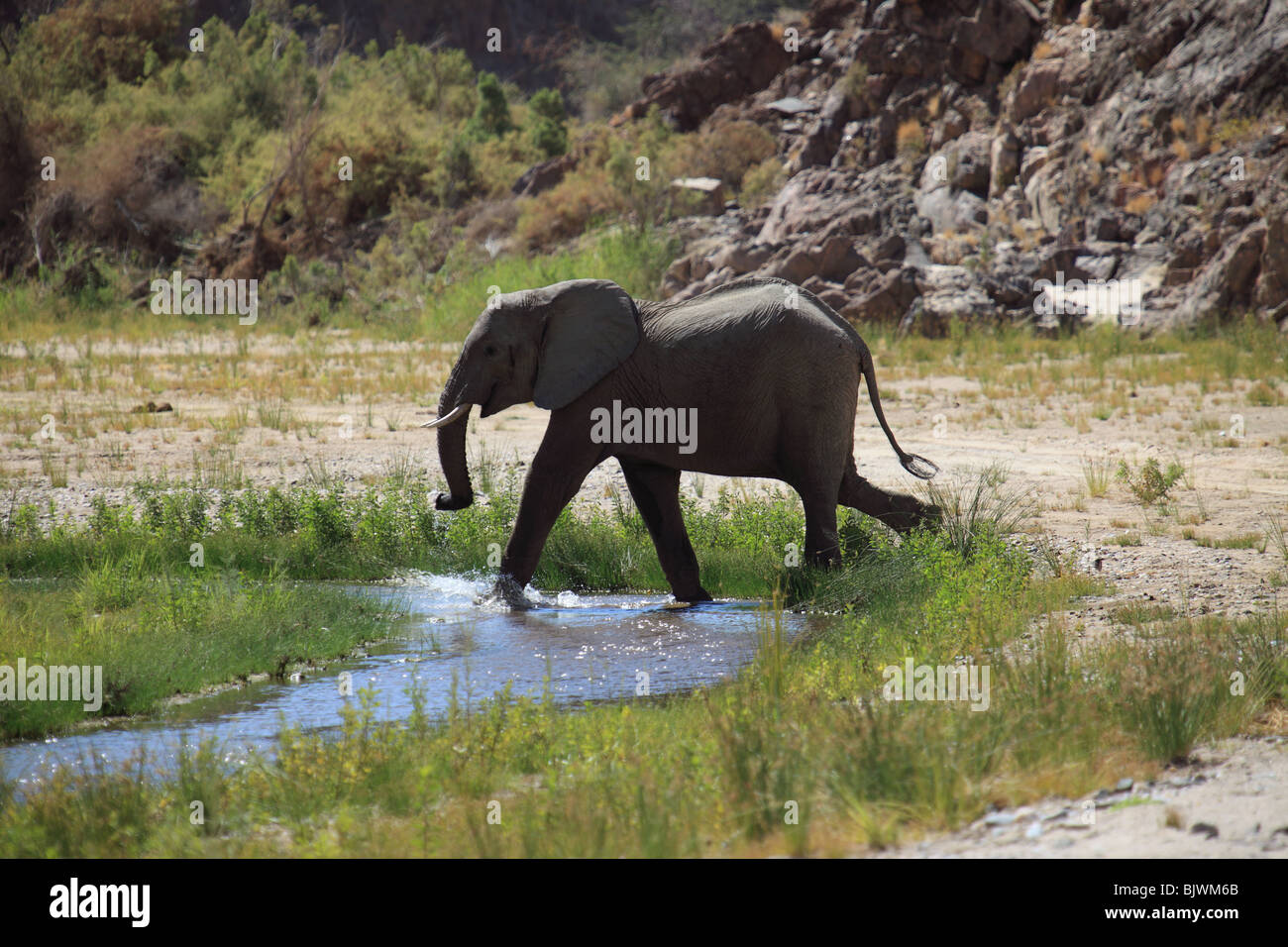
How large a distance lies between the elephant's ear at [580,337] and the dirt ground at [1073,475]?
326 centimetres

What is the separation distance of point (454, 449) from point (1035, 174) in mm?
23212

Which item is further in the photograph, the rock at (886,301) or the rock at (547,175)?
the rock at (547,175)

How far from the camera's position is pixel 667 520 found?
29.8 ft

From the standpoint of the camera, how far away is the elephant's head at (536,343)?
28.1 ft

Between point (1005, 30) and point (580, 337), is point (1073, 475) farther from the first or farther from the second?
point (1005, 30)

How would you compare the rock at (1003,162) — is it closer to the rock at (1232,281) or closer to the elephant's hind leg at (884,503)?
the rock at (1232,281)

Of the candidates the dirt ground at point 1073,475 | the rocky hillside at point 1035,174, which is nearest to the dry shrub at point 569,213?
the rocky hillside at point 1035,174

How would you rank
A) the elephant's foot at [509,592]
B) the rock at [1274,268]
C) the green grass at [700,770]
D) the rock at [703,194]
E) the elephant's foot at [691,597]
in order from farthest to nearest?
the rock at [703,194]
the rock at [1274,268]
the elephant's foot at [691,597]
the elephant's foot at [509,592]
the green grass at [700,770]

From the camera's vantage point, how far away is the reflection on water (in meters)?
6.34

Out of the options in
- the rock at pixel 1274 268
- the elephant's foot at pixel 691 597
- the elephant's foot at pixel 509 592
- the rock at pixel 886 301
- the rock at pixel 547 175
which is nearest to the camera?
the elephant's foot at pixel 509 592

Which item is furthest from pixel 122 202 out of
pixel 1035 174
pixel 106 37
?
pixel 1035 174

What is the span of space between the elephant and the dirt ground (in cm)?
204

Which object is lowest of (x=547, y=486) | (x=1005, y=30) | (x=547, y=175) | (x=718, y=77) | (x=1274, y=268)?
(x=547, y=486)

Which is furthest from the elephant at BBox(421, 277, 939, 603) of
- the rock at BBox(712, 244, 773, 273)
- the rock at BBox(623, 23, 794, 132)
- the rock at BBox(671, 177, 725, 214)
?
the rock at BBox(623, 23, 794, 132)
